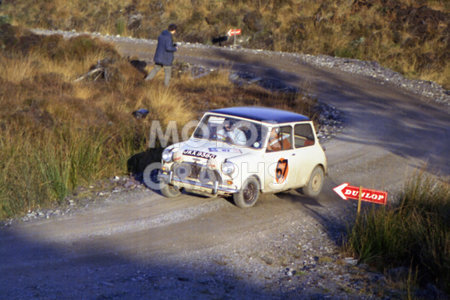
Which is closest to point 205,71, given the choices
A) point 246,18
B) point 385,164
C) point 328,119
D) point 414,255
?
point 328,119

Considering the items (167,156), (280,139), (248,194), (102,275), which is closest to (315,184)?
(280,139)

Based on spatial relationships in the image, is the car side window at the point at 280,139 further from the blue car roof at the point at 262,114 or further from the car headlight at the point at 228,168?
the car headlight at the point at 228,168

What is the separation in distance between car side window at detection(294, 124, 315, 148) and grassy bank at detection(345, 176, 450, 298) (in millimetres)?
2288

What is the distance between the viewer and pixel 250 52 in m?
30.7

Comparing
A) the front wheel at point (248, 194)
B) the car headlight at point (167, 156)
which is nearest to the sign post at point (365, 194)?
the front wheel at point (248, 194)

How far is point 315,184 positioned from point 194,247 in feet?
12.0

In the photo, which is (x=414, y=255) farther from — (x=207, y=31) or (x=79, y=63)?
(x=207, y=31)

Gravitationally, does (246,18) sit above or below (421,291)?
above

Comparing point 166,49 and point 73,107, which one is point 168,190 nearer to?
point 73,107

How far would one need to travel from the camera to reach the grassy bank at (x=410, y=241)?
7023 millimetres

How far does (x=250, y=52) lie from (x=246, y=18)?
6.96m

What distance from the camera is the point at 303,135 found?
34.1 feet

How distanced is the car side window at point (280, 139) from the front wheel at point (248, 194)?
0.66 metres

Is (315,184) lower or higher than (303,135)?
lower
